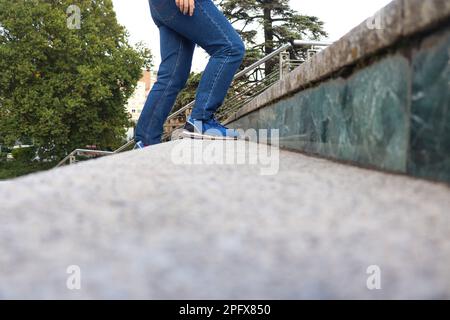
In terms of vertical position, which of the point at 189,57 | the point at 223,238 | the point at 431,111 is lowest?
the point at 223,238

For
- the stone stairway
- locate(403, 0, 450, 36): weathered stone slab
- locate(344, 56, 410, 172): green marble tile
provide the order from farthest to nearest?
locate(344, 56, 410, 172): green marble tile, locate(403, 0, 450, 36): weathered stone slab, the stone stairway

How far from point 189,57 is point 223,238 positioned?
239cm

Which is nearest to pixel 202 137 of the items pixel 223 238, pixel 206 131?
pixel 206 131

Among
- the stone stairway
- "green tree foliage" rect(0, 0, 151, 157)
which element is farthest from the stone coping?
"green tree foliage" rect(0, 0, 151, 157)

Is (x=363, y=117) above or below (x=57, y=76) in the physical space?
below

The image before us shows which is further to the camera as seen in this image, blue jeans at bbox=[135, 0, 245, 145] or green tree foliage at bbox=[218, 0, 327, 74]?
green tree foliage at bbox=[218, 0, 327, 74]

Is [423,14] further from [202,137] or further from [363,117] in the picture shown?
[202,137]

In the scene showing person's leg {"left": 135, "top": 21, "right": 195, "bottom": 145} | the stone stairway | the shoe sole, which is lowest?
the stone stairway

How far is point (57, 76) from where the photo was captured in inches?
608

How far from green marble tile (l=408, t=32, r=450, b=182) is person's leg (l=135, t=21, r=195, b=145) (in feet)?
6.65

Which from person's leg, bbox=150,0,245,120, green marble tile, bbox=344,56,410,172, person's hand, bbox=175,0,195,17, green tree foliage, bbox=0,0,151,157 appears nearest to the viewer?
green marble tile, bbox=344,56,410,172

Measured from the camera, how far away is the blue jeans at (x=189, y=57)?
2.60 m

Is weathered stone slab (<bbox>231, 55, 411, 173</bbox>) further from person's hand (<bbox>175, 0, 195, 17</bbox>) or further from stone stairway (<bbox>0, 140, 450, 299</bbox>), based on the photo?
person's hand (<bbox>175, 0, 195, 17</bbox>)

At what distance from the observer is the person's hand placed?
247cm
